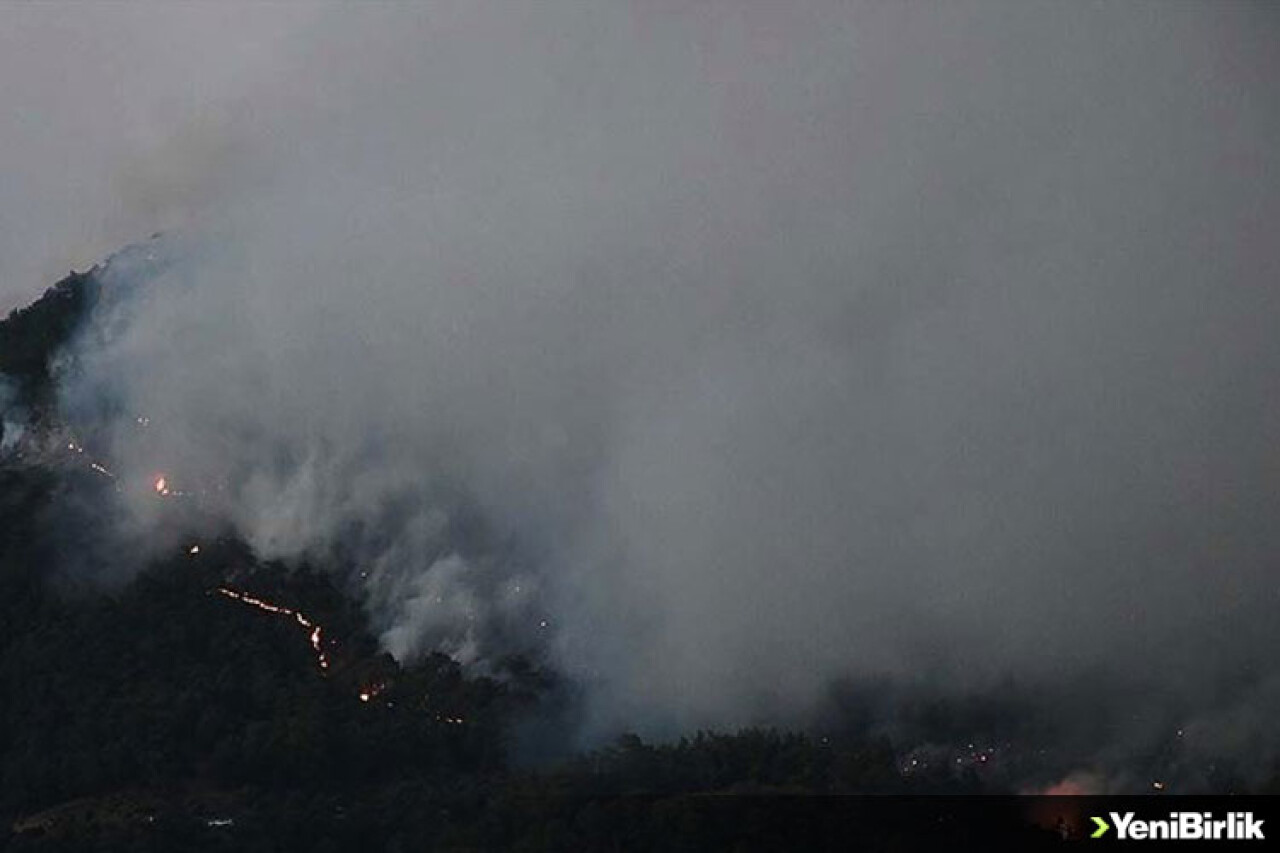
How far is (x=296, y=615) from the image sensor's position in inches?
4190

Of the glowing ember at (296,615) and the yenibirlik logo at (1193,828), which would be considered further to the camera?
the glowing ember at (296,615)

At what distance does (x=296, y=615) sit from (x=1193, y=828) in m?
40.5

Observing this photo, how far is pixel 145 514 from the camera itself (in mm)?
110312

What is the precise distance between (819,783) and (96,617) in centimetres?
2439

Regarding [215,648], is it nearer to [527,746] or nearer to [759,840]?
[527,746]

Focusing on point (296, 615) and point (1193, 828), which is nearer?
point (1193, 828)

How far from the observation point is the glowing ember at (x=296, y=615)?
105 metres

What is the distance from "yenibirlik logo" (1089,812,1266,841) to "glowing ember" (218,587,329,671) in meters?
34.6

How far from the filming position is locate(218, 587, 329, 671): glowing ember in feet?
343

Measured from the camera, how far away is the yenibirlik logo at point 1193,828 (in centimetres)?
6975

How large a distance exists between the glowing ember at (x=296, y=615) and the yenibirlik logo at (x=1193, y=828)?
3460 centimetres

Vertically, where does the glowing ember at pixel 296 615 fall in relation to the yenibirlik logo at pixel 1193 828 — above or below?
above

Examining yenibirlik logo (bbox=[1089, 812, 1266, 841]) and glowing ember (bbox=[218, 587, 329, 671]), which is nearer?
yenibirlik logo (bbox=[1089, 812, 1266, 841])

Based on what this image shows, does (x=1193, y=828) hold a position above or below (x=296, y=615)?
below
